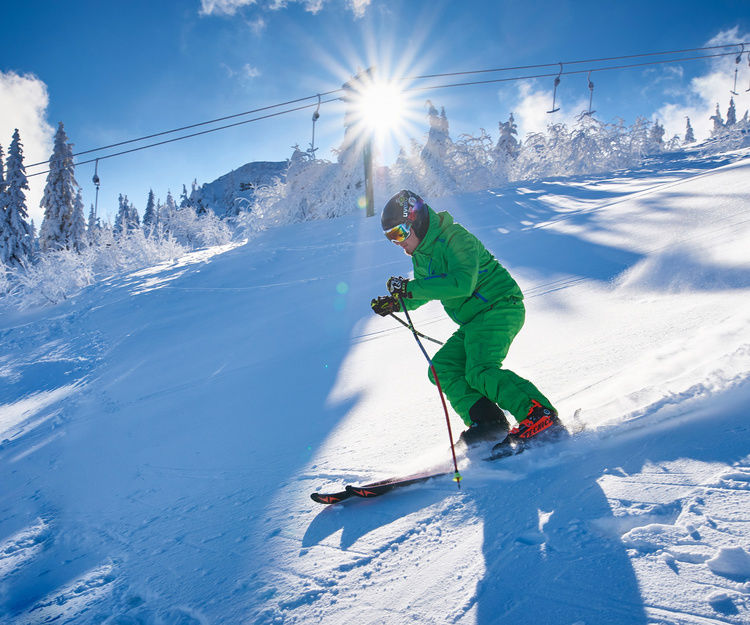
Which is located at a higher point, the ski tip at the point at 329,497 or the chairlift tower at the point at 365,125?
the chairlift tower at the point at 365,125

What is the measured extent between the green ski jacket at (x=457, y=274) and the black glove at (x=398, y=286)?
36 millimetres

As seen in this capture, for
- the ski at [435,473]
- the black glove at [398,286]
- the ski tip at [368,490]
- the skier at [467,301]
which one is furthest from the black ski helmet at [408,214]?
the ski tip at [368,490]

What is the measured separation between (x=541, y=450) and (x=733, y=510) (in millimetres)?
811

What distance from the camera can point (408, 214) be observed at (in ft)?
8.07

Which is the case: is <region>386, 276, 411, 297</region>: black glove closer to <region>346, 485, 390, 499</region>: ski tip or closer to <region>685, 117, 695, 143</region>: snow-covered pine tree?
<region>346, 485, 390, 499</region>: ski tip

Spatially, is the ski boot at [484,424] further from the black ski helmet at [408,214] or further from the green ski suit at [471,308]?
the black ski helmet at [408,214]

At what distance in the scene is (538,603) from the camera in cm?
119

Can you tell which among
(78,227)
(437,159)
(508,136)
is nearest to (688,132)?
(508,136)

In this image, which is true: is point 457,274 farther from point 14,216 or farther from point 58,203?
point 58,203

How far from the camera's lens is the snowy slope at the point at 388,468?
1290mm

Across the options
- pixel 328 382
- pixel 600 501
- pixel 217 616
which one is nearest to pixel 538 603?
pixel 600 501

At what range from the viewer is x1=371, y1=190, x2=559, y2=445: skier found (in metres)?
2.30

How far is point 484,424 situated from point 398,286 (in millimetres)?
962

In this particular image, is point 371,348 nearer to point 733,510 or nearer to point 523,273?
point 523,273
